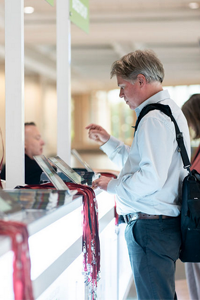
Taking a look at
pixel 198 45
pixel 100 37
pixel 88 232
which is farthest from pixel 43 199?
pixel 198 45

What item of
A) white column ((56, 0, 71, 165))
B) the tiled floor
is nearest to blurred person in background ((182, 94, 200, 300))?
the tiled floor

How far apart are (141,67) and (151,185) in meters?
0.58

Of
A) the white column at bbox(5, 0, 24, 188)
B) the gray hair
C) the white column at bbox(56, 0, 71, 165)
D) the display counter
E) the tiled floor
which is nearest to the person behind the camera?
the display counter

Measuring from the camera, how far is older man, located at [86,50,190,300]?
1.75 m

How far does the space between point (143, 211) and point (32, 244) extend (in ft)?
2.35

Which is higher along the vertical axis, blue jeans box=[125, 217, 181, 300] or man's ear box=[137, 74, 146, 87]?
man's ear box=[137, 74, 146, 87]

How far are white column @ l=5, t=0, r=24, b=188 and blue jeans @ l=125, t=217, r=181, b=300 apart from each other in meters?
0.76

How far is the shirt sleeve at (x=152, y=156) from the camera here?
1731 millimetres

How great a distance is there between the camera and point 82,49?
1336 cm

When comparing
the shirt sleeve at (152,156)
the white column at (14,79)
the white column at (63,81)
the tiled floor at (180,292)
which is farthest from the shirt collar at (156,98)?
the tiled floor at (180,292)

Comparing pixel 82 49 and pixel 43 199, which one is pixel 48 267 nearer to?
pixel 43 199

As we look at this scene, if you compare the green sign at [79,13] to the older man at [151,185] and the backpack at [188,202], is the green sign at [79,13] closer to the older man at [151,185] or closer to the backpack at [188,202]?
the older man at [151,185]

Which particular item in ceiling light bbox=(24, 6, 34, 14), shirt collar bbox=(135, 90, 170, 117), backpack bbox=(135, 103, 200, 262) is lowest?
backpack bbox=(135, 103, 200, 262)

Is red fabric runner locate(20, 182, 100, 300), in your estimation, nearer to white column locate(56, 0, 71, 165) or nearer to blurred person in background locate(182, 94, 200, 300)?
white column locate(56, 0, 71, 165)
